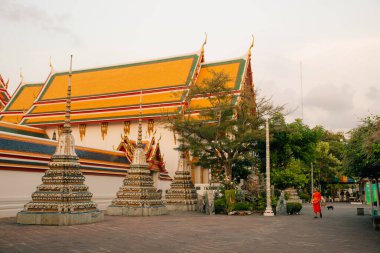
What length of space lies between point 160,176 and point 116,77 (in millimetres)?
14570

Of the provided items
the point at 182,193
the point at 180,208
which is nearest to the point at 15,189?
the point at 180,208

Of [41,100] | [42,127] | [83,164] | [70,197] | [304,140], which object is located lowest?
[70,197]

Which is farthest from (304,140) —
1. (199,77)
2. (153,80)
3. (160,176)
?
(153,80)

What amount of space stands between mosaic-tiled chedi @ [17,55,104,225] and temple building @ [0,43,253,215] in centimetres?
1577

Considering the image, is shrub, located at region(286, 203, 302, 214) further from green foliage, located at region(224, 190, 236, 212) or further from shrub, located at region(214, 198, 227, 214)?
shrub, located at region(214, 198, 227, 214)

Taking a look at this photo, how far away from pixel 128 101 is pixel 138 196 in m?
18.9

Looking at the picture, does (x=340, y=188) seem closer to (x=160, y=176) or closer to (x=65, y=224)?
(x=160, y=176)

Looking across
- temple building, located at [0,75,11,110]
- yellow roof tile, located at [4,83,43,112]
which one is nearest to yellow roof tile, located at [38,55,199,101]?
yellow roof tile, located at [4,83,43,112]

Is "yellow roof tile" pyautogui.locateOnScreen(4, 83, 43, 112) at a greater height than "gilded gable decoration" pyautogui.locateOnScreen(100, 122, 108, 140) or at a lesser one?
greater

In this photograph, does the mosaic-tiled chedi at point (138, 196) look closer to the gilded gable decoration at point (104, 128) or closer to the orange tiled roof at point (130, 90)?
the orange tiled roof at point (130, 90)

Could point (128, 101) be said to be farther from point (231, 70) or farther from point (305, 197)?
point (305, 197)

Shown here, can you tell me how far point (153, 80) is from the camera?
36.5m

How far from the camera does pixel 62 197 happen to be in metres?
12.8

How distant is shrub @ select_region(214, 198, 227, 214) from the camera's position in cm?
2133
